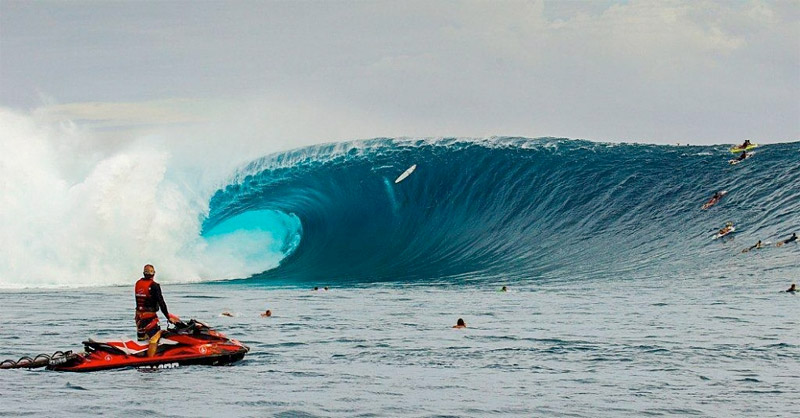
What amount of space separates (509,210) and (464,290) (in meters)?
10.1

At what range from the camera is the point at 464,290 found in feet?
82.3

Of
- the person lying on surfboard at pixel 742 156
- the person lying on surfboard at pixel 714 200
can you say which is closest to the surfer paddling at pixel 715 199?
the person lying on surfboard at pixel 714 200

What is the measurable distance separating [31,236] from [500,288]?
16971 millimetres

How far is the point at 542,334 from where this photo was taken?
15.2 meters

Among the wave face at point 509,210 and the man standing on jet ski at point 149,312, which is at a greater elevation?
the wave face at point 509,210

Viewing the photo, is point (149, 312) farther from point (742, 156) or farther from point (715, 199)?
point (742, 156)

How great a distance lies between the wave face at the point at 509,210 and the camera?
93.2ft

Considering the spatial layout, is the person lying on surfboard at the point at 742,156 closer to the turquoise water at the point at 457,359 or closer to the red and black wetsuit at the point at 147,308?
the turquoise water at the point at 457,359

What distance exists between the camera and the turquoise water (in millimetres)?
9953

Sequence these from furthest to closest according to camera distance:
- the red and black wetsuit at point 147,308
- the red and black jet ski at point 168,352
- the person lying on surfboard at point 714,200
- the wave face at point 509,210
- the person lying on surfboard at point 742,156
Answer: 1. the person lying on surfboard at point 742,156
2. the person lying on surfboard at point 714,200
3. the wave face at point 509,210
4. the red and black wetsuit at point 147,308
5. the red and black jet ski at point 168,352

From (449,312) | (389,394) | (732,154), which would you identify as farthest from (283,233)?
(389,394)

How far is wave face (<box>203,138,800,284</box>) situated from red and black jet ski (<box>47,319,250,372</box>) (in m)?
14.9

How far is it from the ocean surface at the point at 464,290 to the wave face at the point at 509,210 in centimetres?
10

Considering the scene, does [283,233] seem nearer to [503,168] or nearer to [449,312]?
[503,168]
